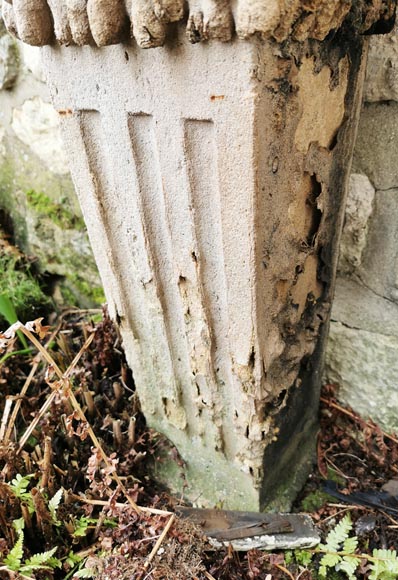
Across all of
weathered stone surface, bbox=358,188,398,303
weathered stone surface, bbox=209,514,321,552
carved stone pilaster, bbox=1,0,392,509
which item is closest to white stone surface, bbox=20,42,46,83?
carved stone pilaster, bbox=1,0,392,509

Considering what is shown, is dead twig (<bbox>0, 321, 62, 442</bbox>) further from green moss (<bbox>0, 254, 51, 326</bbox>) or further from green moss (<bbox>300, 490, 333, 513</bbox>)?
green moss (<bbox>300, 490, 333, 513</bbox>)

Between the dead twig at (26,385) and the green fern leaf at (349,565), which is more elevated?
the dead twig at (26,385)

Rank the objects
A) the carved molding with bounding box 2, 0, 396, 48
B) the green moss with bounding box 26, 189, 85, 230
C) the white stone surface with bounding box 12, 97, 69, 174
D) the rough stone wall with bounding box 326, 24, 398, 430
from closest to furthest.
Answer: the carved molding with bounding box 2, 0, 396, 48
the rough stone wall with bounding box 326, 24, 398, 430
the white stone surface with bounding box 12, 97, 69, 174
the green moss with bounding box 26, 189, 85, 230

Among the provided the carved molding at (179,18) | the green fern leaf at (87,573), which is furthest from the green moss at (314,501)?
the carved molding at (179,18)

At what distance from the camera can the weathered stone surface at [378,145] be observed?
1032 mm

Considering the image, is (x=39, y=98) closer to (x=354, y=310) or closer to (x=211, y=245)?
(x=211, y=245)

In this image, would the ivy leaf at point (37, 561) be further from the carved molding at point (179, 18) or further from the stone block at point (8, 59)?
the stone block at point (8, 59)

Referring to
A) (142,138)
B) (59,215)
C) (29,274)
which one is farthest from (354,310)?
(29,274)

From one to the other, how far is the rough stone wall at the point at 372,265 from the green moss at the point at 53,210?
1019 mm

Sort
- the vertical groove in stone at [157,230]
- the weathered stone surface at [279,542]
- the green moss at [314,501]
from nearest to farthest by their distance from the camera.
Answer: the vertical groove in stone at [157,230]
the weathered stone surface at [279,542]
the green moss at [314,501]

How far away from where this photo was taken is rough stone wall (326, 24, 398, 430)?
1.02 meters

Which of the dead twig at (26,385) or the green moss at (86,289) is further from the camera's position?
the green moss at (86,289)

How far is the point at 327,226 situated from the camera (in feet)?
3.44

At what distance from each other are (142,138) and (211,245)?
23 cm
